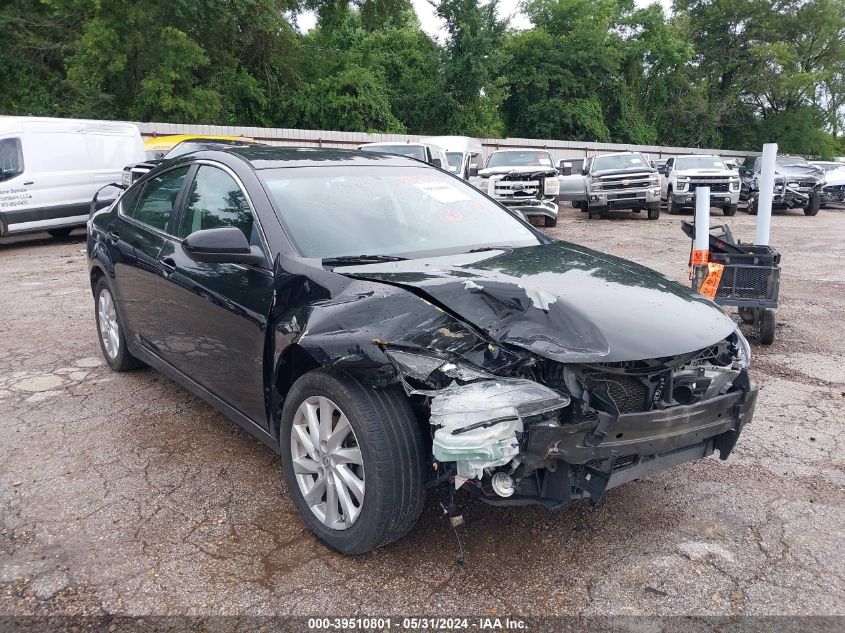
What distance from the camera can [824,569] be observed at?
2752 millimetres

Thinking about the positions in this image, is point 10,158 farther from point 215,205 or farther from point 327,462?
point 327,462

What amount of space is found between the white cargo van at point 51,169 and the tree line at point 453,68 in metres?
8.15

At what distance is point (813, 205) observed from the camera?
1933cm

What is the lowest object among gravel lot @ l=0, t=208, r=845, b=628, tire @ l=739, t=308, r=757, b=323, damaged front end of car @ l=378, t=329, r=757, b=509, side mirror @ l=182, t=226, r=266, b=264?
gravel lot @ l=0, t=208, r=845, b=628

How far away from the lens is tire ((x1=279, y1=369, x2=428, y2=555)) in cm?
256

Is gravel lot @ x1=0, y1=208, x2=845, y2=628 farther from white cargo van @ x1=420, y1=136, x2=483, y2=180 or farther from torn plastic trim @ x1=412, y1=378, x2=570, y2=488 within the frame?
white cargo van @ x1=420, y1=136, x2=483, y2=180

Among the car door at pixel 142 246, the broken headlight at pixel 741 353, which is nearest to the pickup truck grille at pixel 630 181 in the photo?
the car door at pixel 142 246

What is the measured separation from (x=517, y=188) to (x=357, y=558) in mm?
13222

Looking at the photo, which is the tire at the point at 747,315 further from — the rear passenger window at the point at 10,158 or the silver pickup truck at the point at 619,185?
the rear passenger window at the point at 10,158

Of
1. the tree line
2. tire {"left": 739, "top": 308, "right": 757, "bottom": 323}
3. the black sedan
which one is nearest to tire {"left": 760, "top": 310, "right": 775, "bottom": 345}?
tire {"left": 739, "top": 308, "right": 757, "bottom": 323}

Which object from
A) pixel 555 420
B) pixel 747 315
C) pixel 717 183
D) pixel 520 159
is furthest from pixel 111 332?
pixel 717 183

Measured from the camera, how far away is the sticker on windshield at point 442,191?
397cm

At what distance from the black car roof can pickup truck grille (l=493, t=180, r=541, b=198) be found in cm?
1111

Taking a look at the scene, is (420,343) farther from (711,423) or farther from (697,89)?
(697,89)
